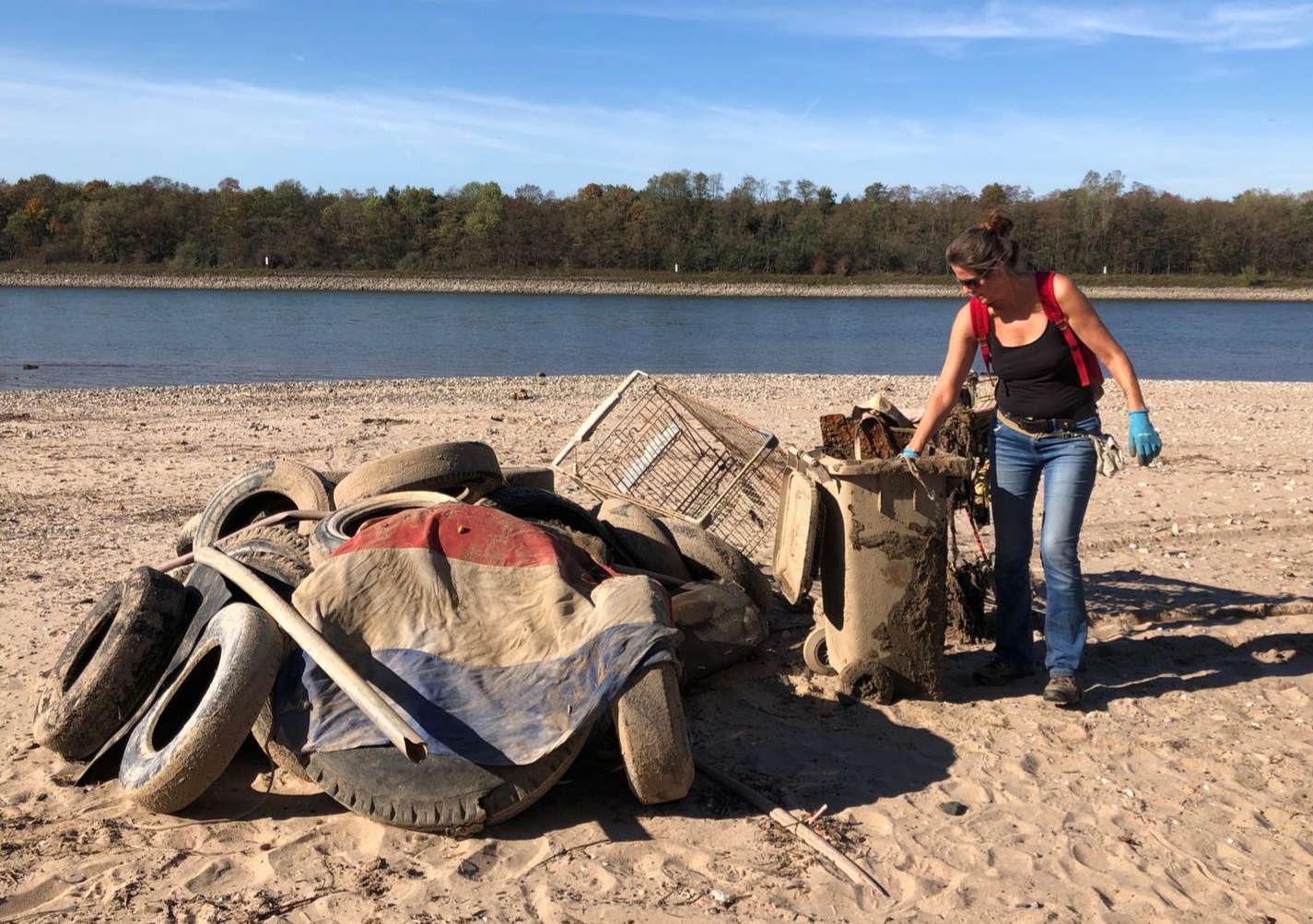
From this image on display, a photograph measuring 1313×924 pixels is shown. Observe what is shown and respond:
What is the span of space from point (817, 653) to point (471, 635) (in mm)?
1777

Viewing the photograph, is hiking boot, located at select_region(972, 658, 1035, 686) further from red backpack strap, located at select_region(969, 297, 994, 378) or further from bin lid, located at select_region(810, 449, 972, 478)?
red backpack strap, located at select_region(969, 297, 994, 378)

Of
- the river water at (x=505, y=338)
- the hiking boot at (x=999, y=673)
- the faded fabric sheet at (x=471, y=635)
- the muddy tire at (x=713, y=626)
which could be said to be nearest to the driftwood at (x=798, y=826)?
the faded fabric sheet at (x=471, y=635)

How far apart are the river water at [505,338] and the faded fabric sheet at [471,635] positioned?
21254 mm

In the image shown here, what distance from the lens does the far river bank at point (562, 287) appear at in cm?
8475

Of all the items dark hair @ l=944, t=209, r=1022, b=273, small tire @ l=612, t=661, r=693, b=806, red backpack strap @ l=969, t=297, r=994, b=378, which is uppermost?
dark hair @ l=944, t=209, r=1022, b=273

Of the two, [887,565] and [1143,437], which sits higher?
[1143,437]

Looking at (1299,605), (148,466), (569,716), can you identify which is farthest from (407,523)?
(148,466)

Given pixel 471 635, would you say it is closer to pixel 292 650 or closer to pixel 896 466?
pixel 292 650

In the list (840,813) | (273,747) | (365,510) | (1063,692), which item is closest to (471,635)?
(273,747)

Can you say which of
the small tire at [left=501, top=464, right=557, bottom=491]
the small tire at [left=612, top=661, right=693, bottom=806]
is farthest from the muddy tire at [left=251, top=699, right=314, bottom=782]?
the small tire at [left=501, top=464, right=557, bottom=491]

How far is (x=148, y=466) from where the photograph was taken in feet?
34.0

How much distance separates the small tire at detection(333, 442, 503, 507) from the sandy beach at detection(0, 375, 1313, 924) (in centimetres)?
153

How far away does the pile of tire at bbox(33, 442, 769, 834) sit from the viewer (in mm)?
3602

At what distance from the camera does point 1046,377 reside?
4605mm
